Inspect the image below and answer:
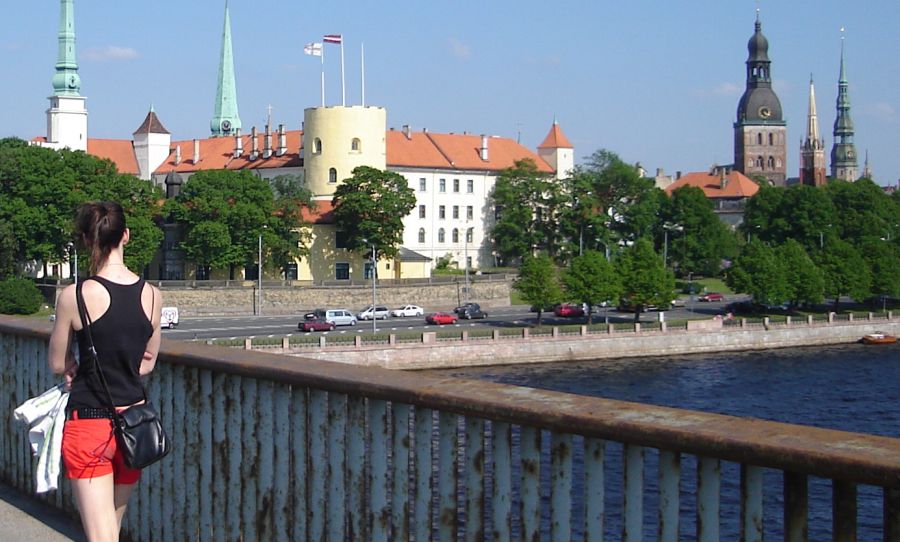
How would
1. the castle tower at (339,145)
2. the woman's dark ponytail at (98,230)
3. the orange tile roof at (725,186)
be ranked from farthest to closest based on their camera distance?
the orange tile roof at (725,186), the castle tower at (339,145), the woman's dark ponytail at (98,230)

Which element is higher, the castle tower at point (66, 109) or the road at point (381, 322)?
the castle tower at point (66, 109)

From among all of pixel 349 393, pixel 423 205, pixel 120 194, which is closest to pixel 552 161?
pixel 423 205

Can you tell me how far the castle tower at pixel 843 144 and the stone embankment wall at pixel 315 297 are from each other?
106901mm

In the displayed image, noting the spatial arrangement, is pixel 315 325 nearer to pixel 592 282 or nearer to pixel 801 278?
pixel 592 282

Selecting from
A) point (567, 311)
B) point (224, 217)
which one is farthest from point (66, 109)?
point (567, 311)

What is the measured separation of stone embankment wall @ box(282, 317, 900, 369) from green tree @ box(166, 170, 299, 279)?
15292 mm

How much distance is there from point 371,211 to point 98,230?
2707 inches

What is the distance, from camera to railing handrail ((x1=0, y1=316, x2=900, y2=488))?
3.10m

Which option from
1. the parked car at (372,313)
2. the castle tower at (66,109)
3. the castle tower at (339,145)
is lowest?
the parked car at (372,313)

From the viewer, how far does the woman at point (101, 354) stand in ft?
14.7

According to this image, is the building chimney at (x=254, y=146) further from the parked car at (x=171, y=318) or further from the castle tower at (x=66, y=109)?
the parked car at (x=171, y=318)

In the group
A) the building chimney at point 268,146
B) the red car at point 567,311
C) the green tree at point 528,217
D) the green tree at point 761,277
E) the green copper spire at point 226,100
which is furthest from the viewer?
the green copper spire at point 226,100

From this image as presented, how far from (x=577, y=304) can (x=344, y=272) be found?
45.8 ft

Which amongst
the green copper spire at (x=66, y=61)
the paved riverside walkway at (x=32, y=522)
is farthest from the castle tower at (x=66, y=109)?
the paved riverside walkway at (x=32, y=522)
